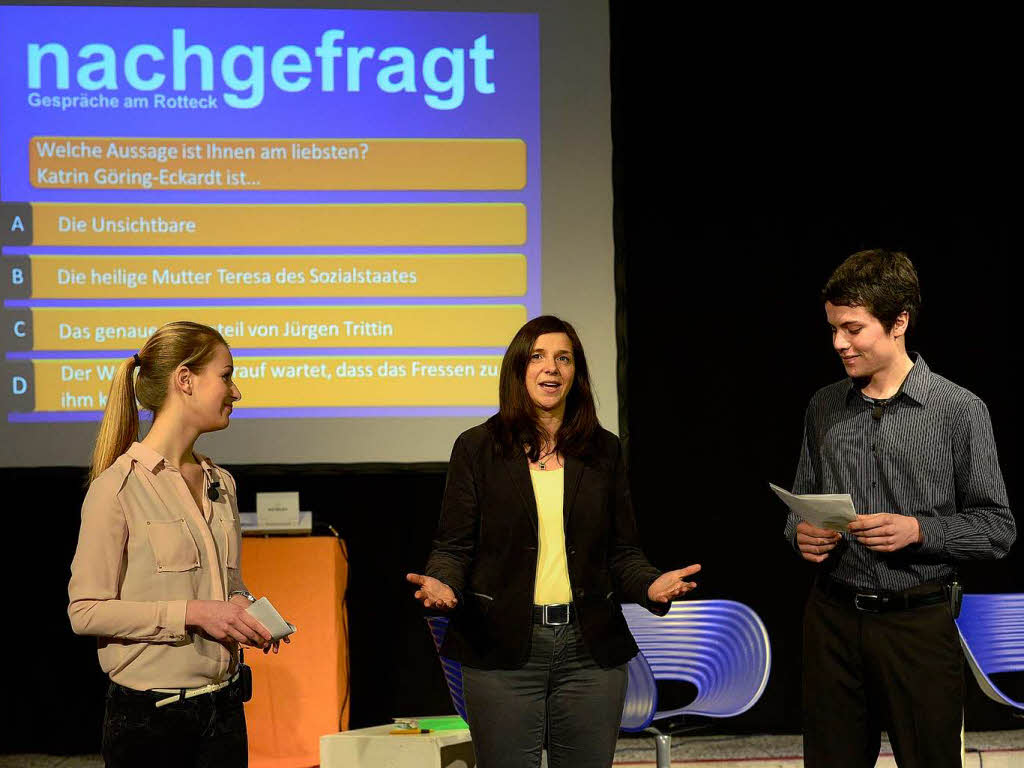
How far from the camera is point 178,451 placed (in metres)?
2.25

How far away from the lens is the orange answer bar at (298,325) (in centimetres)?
424

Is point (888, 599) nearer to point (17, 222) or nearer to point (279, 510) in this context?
point (279, 510)

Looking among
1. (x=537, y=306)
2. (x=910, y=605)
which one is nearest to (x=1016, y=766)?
(x=910, y=605)

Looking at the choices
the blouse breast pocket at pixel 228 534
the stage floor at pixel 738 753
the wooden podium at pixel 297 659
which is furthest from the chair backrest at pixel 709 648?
the blouse breast pocket at pixel 228 534

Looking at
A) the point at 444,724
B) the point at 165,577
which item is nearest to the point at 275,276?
the point at 444,724

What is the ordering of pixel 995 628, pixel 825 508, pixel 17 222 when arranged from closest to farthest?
pixel 825 508, pixel 995 628, pixel 17 222

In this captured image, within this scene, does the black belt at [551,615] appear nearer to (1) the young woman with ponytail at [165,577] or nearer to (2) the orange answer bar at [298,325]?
(1) the young woman with ponytail at [165,577]

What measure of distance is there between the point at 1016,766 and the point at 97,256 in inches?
156

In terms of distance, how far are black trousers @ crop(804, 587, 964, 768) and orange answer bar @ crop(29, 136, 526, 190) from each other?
2466 mm

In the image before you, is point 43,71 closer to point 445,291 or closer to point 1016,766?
point 445,291

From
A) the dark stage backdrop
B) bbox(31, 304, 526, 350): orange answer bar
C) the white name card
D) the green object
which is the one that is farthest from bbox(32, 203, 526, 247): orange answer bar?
the green object

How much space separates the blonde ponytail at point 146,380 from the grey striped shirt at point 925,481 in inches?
58.6

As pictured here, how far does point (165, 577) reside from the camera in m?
2.12

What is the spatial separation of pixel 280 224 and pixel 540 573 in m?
2.33
